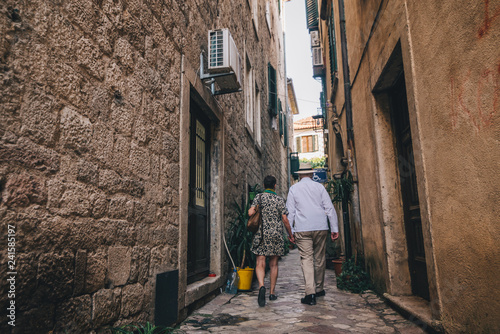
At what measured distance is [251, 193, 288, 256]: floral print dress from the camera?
176 inches

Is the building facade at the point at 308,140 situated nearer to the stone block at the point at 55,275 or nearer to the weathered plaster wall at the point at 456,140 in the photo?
the weathered plaster wall at the point at 456,140

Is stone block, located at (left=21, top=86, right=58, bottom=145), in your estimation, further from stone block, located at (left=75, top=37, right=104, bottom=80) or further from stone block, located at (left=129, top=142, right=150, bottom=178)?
stone block, located at (left=129, top=142, right=150, bottom=178)

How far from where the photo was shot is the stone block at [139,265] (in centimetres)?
248

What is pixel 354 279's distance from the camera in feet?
15.7

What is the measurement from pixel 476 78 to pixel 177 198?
243 centimetres

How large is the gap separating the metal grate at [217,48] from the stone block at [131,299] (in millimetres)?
2476

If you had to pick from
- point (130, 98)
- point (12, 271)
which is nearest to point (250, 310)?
point (130, 98)

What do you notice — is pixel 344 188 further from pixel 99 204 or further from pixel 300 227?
pixel 99 204

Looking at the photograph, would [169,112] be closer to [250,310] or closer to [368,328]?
[250,310]

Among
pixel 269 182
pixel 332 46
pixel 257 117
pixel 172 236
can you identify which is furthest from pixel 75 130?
pixel 257 117

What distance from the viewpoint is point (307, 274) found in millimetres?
4137

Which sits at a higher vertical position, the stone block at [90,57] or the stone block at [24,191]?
the stone block at [90,57]

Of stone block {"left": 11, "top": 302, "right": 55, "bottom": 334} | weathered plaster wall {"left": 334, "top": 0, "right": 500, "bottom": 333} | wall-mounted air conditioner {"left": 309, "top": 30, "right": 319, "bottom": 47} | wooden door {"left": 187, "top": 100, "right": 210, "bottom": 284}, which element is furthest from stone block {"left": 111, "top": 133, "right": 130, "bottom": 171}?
wall-mounted air conditioner {"left": 309, "top": 30, "right": 319, "bottom": 47}

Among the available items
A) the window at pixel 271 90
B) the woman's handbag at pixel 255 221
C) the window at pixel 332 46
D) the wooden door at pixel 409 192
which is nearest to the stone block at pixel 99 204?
the woman's handbag at pixel 255 221
